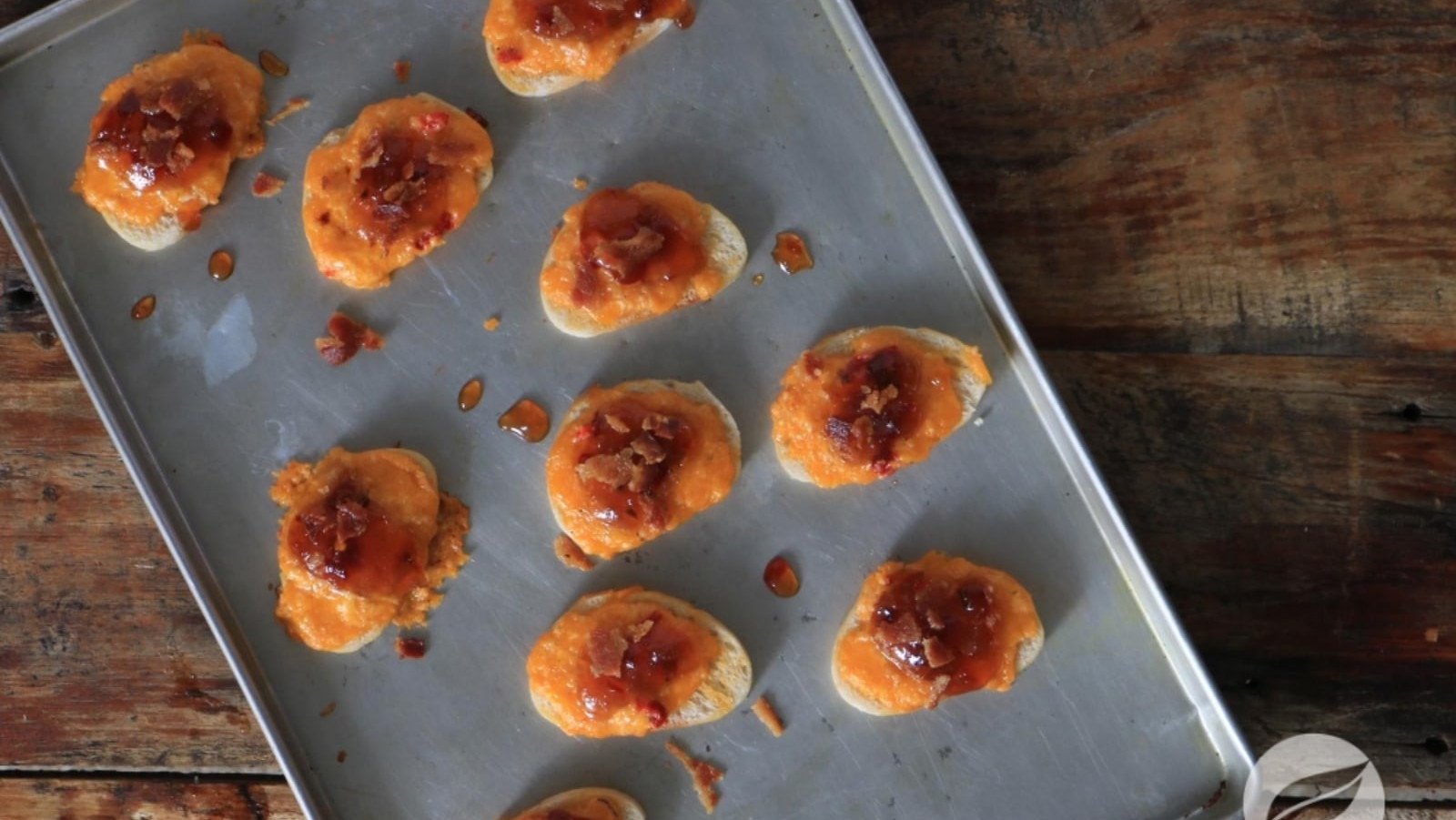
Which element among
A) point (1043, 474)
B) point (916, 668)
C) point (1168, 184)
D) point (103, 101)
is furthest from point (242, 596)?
point (1168, 184)

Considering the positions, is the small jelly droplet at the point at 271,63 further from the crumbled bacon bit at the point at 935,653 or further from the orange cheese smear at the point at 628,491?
the crumbled bacon bit at the point at 935,653

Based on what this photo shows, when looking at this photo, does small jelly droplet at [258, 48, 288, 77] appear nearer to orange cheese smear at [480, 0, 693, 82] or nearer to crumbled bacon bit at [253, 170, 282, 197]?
crumbled bacon bit at [253, 170, 282, 197]

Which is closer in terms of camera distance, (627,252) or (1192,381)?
(627,252)

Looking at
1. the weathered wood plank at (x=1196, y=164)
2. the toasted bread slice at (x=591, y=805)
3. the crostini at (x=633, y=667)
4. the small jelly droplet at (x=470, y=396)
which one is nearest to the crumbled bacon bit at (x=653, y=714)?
the crostini at (x=633, y=667)

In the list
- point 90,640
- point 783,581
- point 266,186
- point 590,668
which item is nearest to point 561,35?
point 266,186

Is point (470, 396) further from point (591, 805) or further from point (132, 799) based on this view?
point (132, 799)

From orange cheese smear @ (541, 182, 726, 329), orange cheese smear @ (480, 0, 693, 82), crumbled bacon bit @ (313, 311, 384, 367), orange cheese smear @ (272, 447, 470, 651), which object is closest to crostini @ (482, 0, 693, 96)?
orange cheese smear @ (480, 0, 693, 82)

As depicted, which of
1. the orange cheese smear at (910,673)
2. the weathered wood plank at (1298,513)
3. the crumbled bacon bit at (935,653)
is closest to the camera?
the crumbled bacon bit at (935,653)
